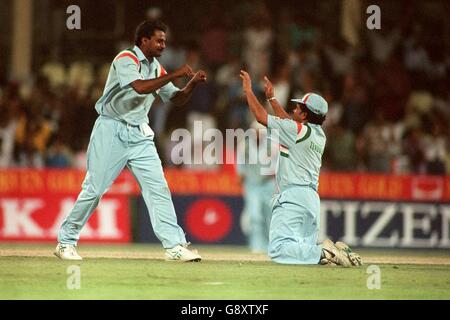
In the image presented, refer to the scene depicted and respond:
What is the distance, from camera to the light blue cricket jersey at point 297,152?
10586 mm

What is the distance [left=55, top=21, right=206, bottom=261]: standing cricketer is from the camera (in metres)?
10.4

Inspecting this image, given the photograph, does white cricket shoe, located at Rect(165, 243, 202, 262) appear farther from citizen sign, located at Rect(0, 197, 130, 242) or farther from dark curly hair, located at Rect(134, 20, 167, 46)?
citizen sign, located at Rect(0, 197, 130, 242)

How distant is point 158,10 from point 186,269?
319 inches

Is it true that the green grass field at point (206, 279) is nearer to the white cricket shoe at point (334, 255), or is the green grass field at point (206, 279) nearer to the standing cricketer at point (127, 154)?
the white cricket shoe at point (334, 255)

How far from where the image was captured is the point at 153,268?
405 inches

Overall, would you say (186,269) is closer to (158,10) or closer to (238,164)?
(238,164)

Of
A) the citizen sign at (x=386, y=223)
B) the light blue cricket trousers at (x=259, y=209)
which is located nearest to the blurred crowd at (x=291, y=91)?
the citizen sign at (x=386, y=223)

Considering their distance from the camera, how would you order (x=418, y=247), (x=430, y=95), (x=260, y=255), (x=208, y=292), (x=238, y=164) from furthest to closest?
(x=430, y=95)
(x=418, y=247)
(x=238, y=164)
(x=260, y=255)
(x=208, y=292)

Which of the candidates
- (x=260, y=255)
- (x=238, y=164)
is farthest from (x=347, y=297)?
(x=238, y=164)

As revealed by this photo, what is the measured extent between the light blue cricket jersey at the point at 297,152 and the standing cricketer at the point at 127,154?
926 millimetres

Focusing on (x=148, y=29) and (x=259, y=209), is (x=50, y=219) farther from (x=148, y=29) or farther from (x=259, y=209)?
(x=148, y=29)

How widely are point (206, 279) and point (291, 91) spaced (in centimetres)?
656

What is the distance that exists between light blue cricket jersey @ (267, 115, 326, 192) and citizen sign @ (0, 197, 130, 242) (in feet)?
15.3

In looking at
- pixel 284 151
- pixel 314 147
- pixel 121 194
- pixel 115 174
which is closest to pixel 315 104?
pixel 314 147
